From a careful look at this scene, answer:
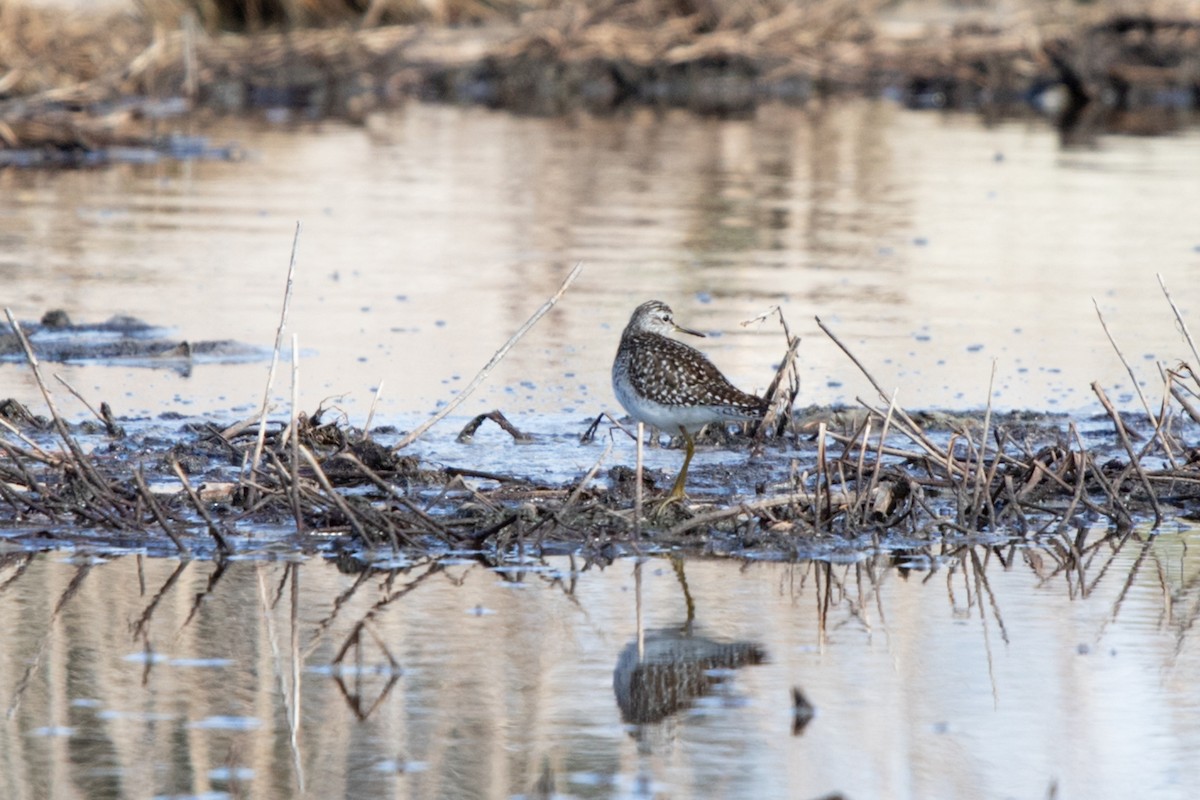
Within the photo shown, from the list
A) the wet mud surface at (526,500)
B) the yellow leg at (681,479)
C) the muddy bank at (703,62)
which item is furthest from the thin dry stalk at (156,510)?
the muddy bank at (703,62)

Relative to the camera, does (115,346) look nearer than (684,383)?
No

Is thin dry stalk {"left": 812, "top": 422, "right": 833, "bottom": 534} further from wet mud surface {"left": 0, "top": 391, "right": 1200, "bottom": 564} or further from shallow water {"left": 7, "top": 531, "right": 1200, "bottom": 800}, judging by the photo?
shallow water {"left": 7, "top": 531, "right": 1200, "bottom": 800}

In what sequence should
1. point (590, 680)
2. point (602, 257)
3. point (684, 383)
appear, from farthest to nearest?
point (602, 257) < point (684, 383) < point (590, 680)

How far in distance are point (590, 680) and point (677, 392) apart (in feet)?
6.66

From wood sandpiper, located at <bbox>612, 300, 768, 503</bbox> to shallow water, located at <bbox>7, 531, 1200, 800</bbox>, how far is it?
2.73 ft

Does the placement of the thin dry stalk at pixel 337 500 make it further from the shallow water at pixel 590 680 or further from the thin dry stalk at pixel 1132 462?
the thin dry stalk at pixel 1132 462

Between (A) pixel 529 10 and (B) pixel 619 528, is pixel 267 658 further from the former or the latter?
(A) pixel 529 10

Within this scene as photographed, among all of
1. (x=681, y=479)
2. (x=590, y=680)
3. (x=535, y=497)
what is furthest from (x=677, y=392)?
(x=590, y=680)

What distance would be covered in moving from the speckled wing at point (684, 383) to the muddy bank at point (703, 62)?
1905cm

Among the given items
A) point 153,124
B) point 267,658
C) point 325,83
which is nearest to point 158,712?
point 267,658

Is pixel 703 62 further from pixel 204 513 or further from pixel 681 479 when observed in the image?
pixel 204 513

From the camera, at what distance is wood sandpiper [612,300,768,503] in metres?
7.01

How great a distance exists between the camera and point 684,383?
7.01 m

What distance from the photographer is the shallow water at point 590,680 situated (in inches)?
177
